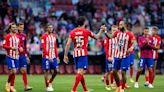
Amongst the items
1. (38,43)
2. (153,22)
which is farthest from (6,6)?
(153,22)

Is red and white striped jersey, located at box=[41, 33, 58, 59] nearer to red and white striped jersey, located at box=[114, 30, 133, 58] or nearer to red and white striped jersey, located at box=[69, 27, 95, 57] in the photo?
red and white striped jersey, located at box=[69, 27, 95, 57]

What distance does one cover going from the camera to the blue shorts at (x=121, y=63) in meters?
19.4

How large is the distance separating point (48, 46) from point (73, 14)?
52.6ft

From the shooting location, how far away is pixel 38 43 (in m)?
33.8

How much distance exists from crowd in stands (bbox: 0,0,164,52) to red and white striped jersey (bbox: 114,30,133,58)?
13.9 m

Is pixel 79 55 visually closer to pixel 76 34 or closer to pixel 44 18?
pixel 76 34

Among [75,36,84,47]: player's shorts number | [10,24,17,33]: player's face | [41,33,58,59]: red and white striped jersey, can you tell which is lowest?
[41,33,58,59]: red and white striped jersey

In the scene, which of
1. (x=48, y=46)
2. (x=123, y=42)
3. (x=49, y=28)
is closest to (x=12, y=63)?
(x=48, y=46)

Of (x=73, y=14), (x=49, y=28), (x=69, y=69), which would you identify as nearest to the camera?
(x=49, y=28)

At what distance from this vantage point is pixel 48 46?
21.4 metres

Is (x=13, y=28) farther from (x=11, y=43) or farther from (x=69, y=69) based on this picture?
(x=69, y=69)

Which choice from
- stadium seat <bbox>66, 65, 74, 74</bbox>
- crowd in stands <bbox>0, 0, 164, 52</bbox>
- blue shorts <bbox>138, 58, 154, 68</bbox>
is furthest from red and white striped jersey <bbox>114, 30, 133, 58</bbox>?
stadium seat <bbox>66, 65, 74, 74</bbox>

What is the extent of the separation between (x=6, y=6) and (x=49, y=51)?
15.5 metres

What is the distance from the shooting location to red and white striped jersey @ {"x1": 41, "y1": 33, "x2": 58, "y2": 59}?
69.8 ft
